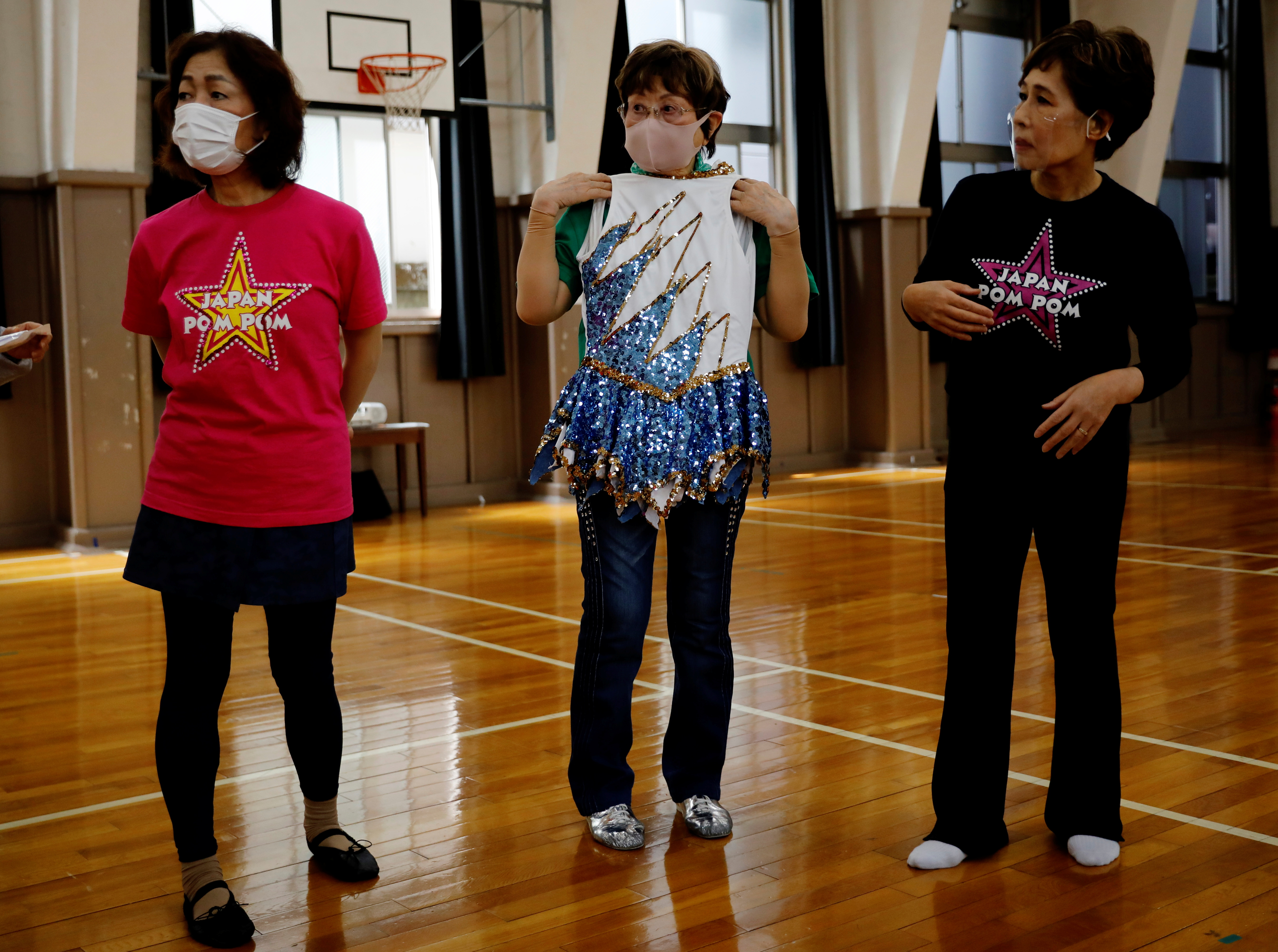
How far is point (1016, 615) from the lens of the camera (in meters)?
2.04

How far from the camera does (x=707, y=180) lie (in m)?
2.12

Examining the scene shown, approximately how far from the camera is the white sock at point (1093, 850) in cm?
203

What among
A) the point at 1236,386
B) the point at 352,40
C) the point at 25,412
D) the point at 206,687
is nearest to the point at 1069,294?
Answer: the point at 206,687

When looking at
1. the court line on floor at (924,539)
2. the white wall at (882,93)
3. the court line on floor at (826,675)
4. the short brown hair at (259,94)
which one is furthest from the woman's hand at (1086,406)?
the white wall at (882,93)

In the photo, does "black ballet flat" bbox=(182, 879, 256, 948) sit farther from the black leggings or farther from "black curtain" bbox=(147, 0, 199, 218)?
"black curtain" bbox=(147, 0, 199, 218)

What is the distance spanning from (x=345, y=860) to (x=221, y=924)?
0.27 m

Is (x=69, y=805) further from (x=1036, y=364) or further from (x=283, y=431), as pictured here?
(x=1036, y=364)

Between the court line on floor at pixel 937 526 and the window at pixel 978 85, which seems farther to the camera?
the window at pixel 978 85

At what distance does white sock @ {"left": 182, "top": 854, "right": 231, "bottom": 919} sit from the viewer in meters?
1.86

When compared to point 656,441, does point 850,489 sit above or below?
below

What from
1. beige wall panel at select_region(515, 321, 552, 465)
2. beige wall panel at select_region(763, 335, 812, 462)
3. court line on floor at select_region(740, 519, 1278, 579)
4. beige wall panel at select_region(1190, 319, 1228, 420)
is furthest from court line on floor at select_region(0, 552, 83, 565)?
beige wall panel at select_region(1190, 319, 1228, 420)

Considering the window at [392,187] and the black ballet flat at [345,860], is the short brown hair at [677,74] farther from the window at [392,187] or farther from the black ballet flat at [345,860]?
the window at [392,187]

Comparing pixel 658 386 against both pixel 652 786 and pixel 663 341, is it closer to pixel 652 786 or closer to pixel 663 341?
pixel 663 341

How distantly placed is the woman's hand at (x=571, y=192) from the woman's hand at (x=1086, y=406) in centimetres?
79
